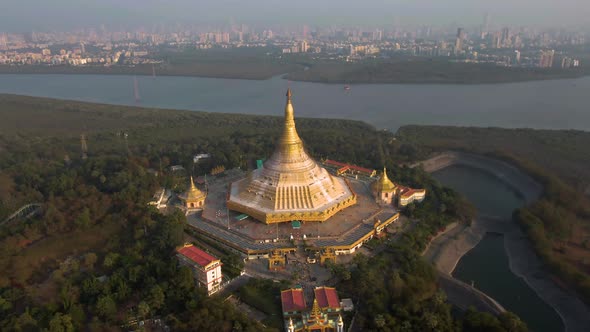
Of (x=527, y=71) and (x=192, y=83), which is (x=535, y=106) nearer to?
(x=527, y=71)

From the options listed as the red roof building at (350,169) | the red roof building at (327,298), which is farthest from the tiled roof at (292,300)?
the red roof building at (350,169)

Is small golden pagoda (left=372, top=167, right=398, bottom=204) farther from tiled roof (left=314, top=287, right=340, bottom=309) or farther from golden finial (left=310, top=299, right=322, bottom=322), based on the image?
golden finial (left=310, top=299, right=322, bottom=322)

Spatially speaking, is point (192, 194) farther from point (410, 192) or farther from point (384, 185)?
point (410, 192)

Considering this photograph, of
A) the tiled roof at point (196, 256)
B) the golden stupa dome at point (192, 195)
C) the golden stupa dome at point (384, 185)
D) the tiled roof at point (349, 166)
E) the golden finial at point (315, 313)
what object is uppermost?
the golden stupa dome at point (384, 185)

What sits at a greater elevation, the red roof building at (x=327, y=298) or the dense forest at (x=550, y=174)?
the dense forest at (x=550, y=174)

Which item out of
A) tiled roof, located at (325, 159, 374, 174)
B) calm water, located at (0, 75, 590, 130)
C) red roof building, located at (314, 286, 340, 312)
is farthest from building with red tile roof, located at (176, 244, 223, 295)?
calm water, located at (0, 75, 590, 130)

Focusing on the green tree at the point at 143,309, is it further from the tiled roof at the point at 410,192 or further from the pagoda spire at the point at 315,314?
the tiled roof at the point at 410,192
